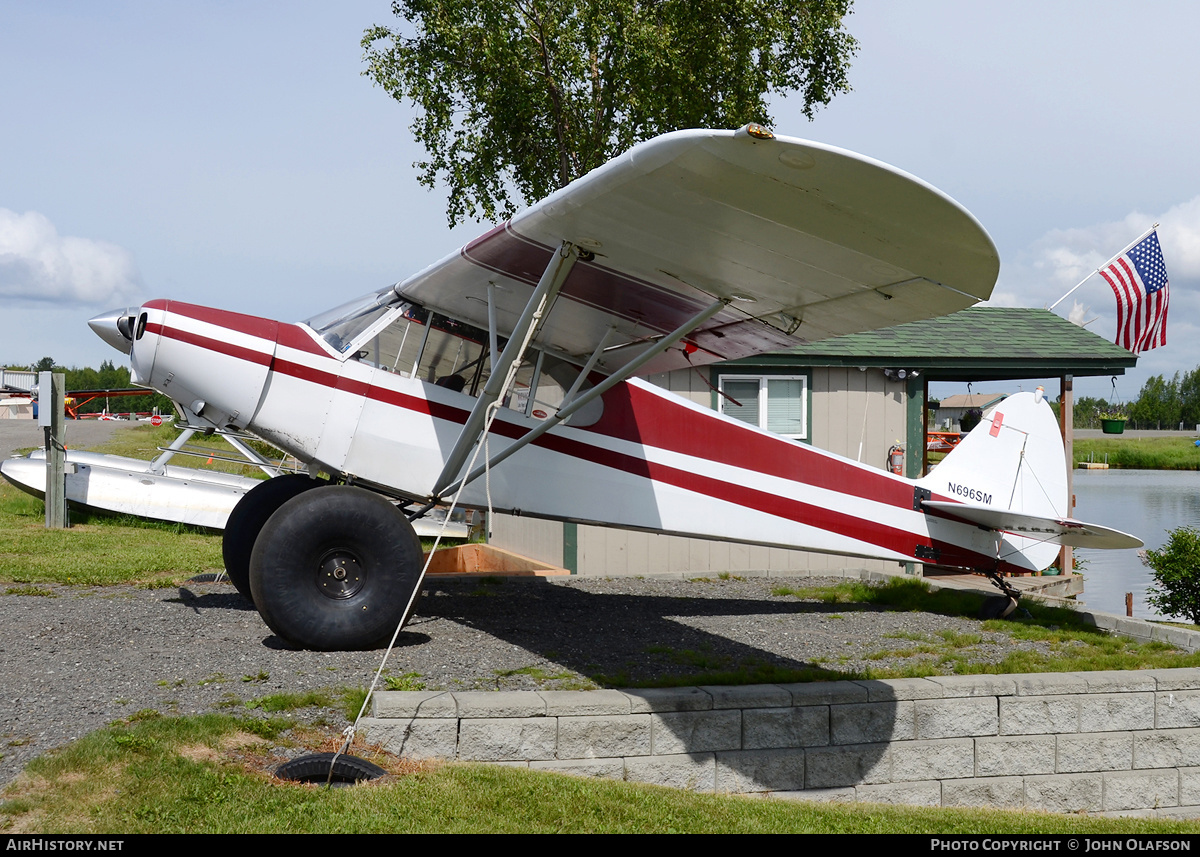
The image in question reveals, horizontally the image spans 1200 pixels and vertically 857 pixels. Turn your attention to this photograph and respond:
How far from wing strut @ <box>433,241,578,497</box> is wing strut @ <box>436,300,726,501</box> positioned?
17 cm

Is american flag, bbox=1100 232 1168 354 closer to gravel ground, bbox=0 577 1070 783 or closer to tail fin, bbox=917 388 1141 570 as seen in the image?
tail fin, bbox=917 388 1141 570

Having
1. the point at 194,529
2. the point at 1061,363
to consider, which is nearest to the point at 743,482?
the point at 1061,363

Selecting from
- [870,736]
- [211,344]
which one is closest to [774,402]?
[870,736]

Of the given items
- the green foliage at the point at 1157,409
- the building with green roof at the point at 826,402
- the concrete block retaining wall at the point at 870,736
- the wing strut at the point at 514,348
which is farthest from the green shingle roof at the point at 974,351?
the green foliage at the point at 1157,409

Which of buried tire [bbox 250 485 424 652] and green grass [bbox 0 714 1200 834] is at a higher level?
buried tire [bbox 250 485 424 652]

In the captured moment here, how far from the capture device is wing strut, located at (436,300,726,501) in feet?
19.0

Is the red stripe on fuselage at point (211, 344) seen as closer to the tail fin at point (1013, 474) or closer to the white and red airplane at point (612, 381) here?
the white and red airplane at point (612, 381)

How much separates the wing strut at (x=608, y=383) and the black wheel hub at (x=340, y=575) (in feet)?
2.91

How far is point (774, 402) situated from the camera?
1214 centimetres

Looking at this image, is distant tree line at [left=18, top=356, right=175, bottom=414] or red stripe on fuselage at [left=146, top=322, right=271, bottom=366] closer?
red stripe on fuselage at [left=146, top=322, right=271, bottom=366]

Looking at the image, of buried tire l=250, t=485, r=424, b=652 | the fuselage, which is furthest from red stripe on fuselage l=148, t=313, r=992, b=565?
buried tire l=250, t=485, r=424, b=652

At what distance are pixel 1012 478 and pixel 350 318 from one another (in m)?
6.57

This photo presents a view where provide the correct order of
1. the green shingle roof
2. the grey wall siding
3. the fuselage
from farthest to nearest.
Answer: the green shingle roof, the grey wall siding, the fuselage

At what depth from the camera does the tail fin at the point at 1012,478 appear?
9188 millimetres
